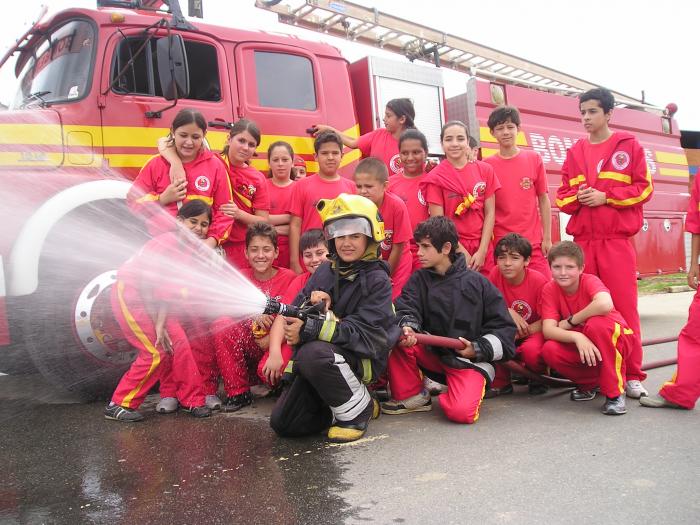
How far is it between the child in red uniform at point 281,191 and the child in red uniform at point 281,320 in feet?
1.55

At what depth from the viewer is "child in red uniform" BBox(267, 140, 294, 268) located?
488cm

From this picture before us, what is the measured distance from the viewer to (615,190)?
4.31 m

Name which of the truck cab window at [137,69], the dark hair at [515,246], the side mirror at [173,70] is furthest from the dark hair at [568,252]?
the truck cab window at [137,69]

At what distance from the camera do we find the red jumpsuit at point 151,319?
3889 millimetres

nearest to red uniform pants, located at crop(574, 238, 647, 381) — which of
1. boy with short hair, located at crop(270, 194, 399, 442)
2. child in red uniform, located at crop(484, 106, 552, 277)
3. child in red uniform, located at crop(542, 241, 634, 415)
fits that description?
child in red uniform, located at crop(542, 241, 634, 415)

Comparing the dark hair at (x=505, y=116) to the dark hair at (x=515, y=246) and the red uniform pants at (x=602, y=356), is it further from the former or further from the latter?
the red uniform pants at (x=602, y=356)

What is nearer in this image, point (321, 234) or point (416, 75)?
point (321, 234)

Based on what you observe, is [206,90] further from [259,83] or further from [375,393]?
[375,393]

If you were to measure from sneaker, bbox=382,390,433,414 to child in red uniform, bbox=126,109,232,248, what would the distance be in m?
1.60

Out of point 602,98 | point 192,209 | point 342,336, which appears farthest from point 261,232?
point 602,98

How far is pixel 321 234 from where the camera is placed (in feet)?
14.2

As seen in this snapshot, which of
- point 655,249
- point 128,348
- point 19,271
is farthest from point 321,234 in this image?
point 655,249

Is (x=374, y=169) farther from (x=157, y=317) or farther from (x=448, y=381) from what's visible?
(x=157, y=317)

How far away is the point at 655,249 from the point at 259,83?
5925 millimetres
